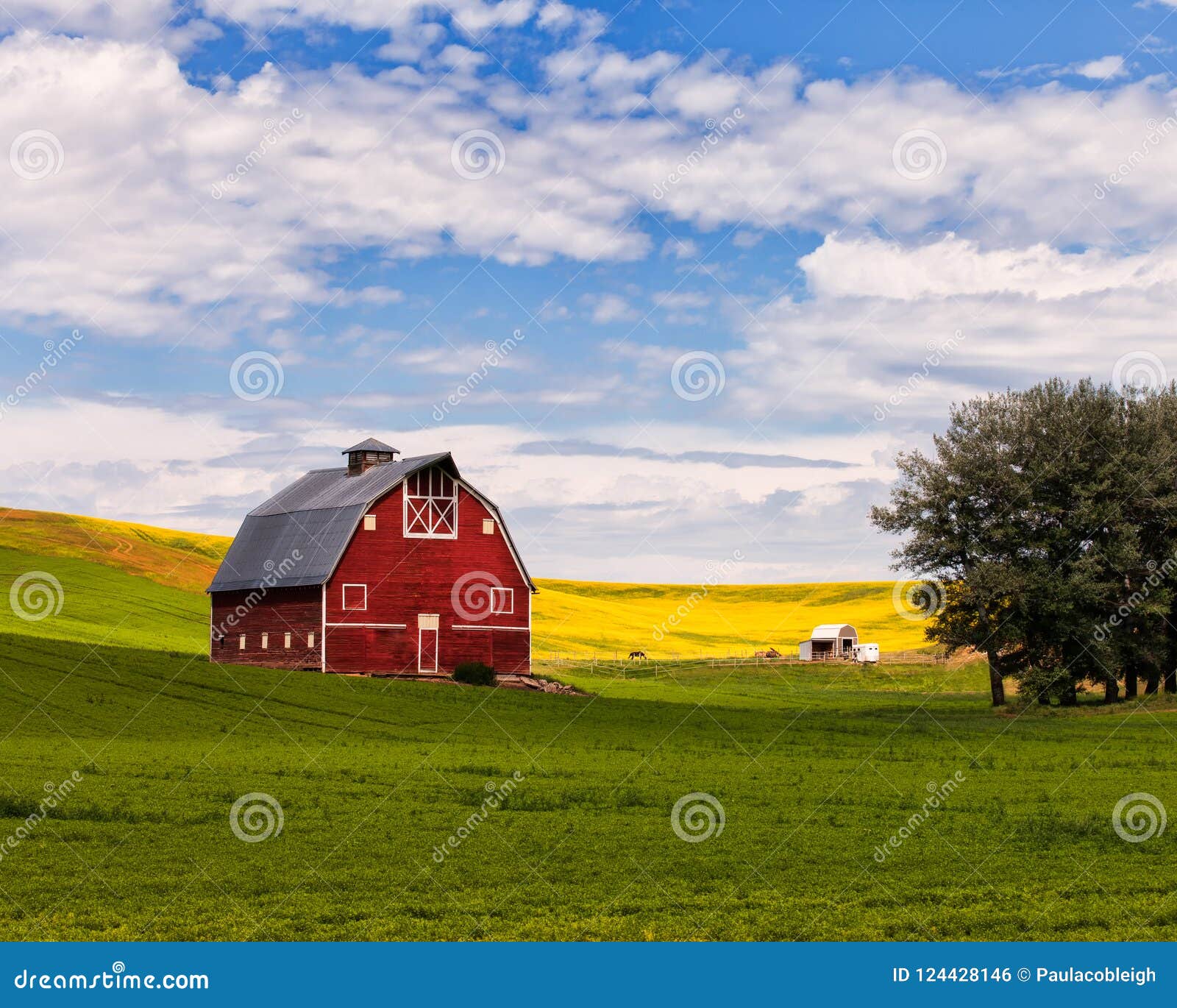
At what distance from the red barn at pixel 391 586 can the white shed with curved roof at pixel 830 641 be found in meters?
47.8

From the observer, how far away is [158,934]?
16.1 meters

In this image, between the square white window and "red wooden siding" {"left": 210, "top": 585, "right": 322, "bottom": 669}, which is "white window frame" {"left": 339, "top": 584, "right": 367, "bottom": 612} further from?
the square white window

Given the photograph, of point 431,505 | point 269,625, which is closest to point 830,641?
point 431,505

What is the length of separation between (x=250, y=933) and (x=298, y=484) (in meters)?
65.8

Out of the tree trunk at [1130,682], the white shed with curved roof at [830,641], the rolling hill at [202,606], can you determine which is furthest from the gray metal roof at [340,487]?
the white shed with curved roof at [830,641]

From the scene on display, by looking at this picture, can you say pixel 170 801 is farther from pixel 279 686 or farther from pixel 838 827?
pixel 279 686

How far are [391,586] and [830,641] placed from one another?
56724mm

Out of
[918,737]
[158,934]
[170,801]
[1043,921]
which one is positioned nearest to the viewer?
[158,934]

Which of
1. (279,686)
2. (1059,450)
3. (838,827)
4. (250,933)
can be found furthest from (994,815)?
(1059,450)

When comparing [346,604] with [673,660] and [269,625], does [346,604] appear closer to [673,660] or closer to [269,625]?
[269,625]

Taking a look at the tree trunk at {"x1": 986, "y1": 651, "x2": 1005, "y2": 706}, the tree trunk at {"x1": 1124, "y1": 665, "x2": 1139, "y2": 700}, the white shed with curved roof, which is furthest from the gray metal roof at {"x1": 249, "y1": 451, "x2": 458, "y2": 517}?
the white shed with curved roof

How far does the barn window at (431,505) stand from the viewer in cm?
6844

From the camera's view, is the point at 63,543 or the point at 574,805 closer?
the point at 574,805

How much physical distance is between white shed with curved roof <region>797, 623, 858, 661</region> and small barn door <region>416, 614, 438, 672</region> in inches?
2010
